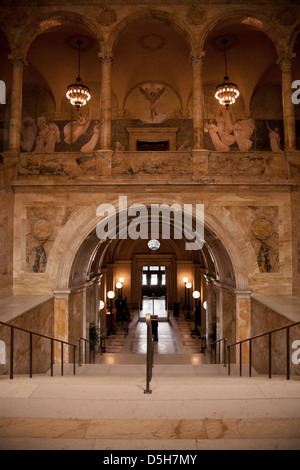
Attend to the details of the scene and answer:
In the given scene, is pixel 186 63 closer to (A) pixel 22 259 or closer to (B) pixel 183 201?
(B) pixel 183 201

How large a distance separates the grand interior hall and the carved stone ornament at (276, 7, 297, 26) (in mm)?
38

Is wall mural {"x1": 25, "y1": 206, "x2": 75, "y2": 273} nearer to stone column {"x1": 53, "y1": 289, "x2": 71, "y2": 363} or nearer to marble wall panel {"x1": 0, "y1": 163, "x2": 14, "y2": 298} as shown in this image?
marble wall panel {"x1": 0, "y1": 163, "x2": 14, "y2": 298}

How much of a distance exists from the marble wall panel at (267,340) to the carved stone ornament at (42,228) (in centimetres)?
618

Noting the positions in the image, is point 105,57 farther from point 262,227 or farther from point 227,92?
point 262,227

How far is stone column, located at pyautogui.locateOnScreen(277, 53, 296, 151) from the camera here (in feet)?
32.5

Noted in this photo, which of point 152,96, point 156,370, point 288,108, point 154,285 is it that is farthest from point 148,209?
point 154,285

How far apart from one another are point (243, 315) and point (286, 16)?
9.14 meters

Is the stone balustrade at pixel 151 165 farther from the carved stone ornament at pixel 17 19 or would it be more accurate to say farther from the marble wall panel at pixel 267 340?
the carved stone ornament at pixel 17 19

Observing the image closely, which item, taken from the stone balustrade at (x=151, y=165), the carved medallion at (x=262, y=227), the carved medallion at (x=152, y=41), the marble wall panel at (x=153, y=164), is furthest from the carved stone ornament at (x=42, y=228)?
the carved medallion at (x=152, y=41)

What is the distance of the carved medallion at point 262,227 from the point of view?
9648mm

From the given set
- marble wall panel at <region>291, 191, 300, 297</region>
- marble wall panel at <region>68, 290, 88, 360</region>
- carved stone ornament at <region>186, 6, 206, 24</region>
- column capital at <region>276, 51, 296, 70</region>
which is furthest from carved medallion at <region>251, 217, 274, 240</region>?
carved stone ornament at <region>186, 6, 206, 24</region>

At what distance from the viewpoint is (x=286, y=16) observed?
10.1 meters

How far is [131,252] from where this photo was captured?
2370 centimetres

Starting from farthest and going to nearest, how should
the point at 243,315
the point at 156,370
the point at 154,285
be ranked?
the point at 154,285
the point at 243,315
the point at 156,370
